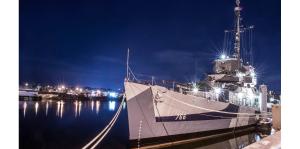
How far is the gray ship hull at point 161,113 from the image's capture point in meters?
6.21

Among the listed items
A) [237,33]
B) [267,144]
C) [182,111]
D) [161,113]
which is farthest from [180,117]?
[237,33]

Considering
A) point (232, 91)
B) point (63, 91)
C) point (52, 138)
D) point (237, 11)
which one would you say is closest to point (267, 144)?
point (232, 91)

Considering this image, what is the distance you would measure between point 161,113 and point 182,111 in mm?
741

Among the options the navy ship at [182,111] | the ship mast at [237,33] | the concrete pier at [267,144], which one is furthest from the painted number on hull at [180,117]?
the ship mast at [237,33]

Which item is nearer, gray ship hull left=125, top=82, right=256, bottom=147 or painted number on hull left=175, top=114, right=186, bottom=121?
gray ship hull left=125, top=82, right=256, bottom=147

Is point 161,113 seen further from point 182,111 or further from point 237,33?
point 237,33

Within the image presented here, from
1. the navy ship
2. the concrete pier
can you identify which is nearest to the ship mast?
the navy ship

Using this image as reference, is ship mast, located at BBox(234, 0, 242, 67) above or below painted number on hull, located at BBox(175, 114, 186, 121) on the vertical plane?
above

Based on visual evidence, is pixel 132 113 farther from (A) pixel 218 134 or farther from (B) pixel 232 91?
(B) pixel 232 91

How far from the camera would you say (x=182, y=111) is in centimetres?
682

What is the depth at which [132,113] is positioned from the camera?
623 cm

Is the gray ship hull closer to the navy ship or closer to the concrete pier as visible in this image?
the navy ship

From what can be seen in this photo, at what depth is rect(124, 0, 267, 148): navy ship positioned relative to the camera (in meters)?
6.23
